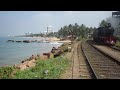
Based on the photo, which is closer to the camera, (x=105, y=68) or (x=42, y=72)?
(x=42, y=72)

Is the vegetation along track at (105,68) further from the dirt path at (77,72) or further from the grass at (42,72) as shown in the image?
the grass at (42,72)

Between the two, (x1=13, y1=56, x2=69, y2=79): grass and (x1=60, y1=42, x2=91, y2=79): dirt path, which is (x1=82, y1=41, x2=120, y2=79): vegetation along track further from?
(x1=13, y1=56, x2=69, y2=79): grass

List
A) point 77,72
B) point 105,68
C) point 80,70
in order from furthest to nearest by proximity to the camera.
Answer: point 105,68, point 80,70, point 77,72

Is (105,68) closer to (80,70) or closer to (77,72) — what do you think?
(80,70)

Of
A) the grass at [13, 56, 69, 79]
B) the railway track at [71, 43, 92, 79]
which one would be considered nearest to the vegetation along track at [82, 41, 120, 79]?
the railway track at [71, 43, 92, 79]

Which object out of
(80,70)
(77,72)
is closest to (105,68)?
(80,70)

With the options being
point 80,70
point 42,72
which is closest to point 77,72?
point 80,70

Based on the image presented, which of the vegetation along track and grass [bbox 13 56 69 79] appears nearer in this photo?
the vegetation along track

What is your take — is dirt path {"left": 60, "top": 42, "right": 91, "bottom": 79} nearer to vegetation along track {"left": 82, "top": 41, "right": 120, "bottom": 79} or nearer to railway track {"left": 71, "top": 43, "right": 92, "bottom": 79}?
railway track {"left": 71, "top": 43, "right": 92, "bottom": 79}

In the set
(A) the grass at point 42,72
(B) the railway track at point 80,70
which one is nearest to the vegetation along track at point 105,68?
(B) the railway track at point 80,70

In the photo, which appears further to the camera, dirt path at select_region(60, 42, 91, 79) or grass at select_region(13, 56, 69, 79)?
grass at select_region(13, 56, 69, 79)

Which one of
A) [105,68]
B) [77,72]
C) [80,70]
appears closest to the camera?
[77,72]
